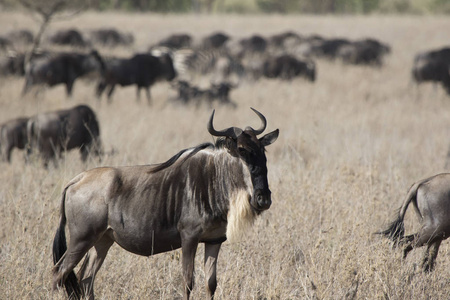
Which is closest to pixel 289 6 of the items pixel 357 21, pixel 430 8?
pixel 430 8

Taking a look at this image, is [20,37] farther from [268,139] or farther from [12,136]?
[268,139]

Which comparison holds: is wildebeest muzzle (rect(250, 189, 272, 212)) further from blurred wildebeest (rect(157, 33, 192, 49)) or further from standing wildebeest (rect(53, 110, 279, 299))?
blurred wildebeest (rect(157, 33, 192, 49))

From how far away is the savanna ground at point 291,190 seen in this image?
12.4 ft

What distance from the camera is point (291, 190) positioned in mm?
5438

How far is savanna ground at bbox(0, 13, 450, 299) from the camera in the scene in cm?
379

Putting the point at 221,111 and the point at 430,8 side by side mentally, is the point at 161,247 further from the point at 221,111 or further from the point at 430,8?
the point at 430,8

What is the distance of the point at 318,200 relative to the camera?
525 centimetres

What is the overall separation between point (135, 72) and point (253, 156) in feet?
40.1

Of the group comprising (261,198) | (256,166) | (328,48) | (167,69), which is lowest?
(167,69)

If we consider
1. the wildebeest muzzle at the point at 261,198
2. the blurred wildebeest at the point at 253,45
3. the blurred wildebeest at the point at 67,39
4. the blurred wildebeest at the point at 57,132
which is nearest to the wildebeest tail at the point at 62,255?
the wildebeest muzzle at the point at 261,198

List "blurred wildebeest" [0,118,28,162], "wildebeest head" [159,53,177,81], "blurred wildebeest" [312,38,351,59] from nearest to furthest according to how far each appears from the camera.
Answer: "blurred wildebeest" [0,118,28,162] → "wildebeest head" [159,53,177,81] → "blurred wildebeest" [312,38,351,59]

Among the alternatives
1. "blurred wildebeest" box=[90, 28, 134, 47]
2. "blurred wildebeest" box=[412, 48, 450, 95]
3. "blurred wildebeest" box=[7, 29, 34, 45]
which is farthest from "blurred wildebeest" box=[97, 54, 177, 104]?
"blurred wildebeest" box=[90, 28, 134, 47]

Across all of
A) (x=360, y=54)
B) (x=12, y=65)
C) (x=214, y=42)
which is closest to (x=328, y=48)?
(x=360, y=54)

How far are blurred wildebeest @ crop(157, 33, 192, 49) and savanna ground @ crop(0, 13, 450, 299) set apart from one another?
9.72 m
